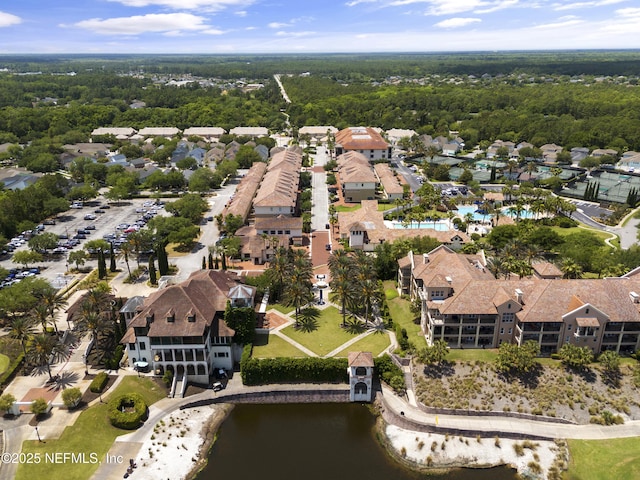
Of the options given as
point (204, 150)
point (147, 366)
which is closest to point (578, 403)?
point (147, 366)

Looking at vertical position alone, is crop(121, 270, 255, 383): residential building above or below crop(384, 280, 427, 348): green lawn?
above

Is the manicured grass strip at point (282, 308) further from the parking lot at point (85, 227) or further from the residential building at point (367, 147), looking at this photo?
the residential building at point (367, 147)

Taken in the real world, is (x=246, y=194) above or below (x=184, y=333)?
above

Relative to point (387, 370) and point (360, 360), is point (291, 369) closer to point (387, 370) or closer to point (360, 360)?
point (360, 360)

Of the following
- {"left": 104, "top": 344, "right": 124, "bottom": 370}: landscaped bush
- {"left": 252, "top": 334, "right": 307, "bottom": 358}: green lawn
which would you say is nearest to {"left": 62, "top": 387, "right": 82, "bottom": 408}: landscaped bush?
{"left": 104, "top": 344, "right": 124, "bottom": 370}: landscaped bush

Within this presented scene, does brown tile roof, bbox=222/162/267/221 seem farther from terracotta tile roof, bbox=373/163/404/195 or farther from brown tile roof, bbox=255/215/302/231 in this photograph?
terracotta tile roof, bbox=373/163/404/195

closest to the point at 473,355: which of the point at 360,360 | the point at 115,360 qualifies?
the point at 360,360

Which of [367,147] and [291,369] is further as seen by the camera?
[367,147]

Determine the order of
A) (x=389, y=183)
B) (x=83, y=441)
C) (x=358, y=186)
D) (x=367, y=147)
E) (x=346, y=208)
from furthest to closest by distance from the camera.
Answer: (x=367, y=147)
(x=389, y=183)
(x=358, y=186)
(x=346, y=208)
(x=83, y=441)
